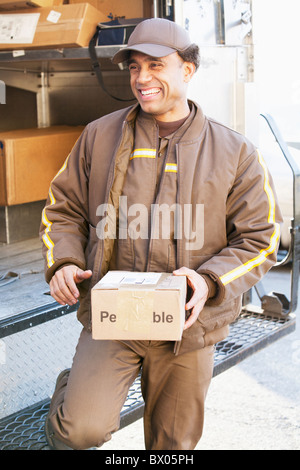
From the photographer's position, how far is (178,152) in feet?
7.75

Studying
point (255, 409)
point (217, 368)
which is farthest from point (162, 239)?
point (255, 409)

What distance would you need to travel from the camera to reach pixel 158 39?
7.84 ft

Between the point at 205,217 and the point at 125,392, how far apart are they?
741 millimetres

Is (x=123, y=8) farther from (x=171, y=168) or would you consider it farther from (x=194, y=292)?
(x=194, y=292)

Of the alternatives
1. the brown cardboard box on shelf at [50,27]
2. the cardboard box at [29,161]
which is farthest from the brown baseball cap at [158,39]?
the cardboard box at [29,161]

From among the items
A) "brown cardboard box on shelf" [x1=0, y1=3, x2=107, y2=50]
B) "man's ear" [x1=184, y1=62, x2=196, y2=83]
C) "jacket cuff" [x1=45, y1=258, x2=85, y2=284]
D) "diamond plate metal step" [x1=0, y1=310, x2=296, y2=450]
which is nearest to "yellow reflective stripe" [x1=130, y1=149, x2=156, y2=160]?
"man's ear" [x1=184, y1=62, x2=196, y2=83]

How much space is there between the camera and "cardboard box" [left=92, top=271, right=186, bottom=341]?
79.4 inches

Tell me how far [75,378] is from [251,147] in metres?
1.13

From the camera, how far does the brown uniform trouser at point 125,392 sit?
2303mm

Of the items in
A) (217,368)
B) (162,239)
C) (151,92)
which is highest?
(151,92)

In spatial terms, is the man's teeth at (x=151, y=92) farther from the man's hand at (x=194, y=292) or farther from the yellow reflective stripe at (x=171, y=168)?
the man's hand at (x=194, y=292)

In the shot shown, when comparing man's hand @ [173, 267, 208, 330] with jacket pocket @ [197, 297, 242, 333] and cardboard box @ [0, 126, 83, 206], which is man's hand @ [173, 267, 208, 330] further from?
cardboard box @ [0, 126, 83, 206]

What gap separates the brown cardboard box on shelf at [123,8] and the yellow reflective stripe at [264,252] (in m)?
2.29
